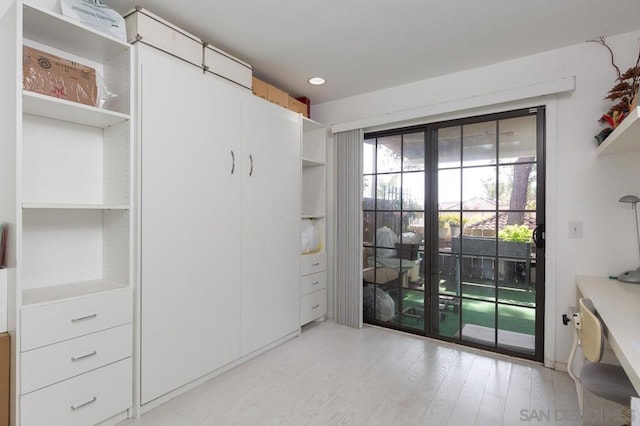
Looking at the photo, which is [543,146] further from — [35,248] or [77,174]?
[35,248]

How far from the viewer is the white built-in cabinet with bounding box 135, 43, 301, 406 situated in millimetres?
1902

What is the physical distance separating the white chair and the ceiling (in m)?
1.77

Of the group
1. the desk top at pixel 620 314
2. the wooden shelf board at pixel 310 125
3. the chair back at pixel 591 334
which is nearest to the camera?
the desk top at pixel 620 314

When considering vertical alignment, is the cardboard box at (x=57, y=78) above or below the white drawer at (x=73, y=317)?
above

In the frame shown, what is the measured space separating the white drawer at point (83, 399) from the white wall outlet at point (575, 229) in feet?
10.2

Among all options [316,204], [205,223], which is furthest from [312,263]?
[205,223]

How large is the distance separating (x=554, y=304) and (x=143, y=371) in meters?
2.90

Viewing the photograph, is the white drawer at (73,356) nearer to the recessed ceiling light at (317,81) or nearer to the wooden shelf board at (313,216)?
the wooden shelf board at (313,216)

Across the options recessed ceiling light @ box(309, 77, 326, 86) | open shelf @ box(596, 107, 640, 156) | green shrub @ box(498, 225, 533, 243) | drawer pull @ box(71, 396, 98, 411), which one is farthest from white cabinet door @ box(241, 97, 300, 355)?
open shelf @ box(596, 107, 640, 156)

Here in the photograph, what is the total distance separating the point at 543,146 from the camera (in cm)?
250

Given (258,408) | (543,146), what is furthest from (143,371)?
(543,146)

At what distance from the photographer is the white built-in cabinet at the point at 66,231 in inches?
57.4

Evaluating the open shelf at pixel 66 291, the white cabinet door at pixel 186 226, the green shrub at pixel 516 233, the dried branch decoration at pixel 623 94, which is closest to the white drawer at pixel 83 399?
the white cabinet door at pixel 186 226

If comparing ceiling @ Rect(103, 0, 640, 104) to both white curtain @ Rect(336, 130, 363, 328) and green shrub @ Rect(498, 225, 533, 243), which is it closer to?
white curtain @ Rect(336, 130, 363, 328)
